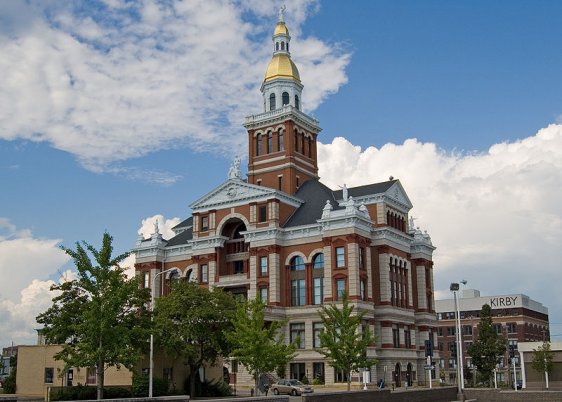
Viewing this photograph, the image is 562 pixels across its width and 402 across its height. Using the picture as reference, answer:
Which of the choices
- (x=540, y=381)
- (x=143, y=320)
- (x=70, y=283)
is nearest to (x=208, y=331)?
(x=143, y=320)

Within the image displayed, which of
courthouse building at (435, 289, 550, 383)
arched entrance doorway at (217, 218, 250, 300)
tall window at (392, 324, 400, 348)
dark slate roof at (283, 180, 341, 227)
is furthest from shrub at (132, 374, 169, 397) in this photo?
courthouse building at (435, 289, 550, 383)

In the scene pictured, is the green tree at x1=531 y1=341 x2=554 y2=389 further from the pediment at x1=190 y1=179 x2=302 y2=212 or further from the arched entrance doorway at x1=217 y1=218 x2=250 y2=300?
the arched entrance doorway at x1=217 y1=218 x2=250 y2=300

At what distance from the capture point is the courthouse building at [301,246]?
3241 inches

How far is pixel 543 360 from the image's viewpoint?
87062 mm

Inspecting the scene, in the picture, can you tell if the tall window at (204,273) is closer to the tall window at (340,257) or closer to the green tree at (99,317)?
the tall window at (340,257)

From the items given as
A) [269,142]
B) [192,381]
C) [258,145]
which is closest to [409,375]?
[192,381]

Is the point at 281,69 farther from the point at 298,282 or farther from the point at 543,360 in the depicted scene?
the point at 543,360

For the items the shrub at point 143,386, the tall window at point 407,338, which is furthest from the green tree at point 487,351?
the shrub at point 143,386

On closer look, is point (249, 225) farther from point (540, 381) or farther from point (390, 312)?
point (540, 381)

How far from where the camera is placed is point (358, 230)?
3223 inches

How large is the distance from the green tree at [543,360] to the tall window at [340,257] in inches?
1099

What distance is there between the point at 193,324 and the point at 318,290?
22881 millimetres

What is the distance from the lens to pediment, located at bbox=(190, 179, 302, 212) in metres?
88.8

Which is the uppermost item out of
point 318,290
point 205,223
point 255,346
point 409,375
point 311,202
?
point 311,202
